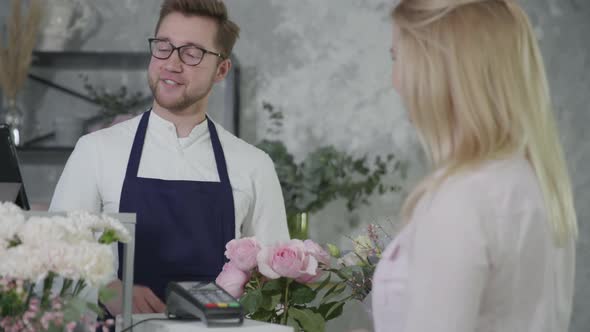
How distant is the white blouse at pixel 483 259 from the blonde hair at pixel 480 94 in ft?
0.08

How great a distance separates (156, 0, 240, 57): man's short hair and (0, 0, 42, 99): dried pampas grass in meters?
1.71

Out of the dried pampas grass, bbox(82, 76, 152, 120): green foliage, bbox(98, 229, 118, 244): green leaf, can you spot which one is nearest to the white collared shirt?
bbox(98, 229, 118, 244): green leaf

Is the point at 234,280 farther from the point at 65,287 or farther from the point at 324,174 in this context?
the point at 324,174

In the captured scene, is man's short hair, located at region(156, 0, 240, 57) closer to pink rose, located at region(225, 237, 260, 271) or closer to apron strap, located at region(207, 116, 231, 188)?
apron strap, located at region(207, 116, 231, 188)

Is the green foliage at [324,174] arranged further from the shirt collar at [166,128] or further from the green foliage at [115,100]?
the shirt collar at [166,128]

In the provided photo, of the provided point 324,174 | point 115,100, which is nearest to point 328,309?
point 324,174

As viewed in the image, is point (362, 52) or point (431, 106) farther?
point (362, 52)

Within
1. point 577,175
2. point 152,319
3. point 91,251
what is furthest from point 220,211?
point 577,175

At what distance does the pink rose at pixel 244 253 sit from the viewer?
152 centimetres

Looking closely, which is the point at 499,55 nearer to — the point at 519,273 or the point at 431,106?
the point at 431,106

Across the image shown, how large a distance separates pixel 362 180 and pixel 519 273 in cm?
300

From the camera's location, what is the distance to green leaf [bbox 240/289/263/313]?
1523 millimetres

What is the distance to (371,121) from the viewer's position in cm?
409

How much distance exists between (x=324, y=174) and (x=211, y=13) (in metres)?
1.62
